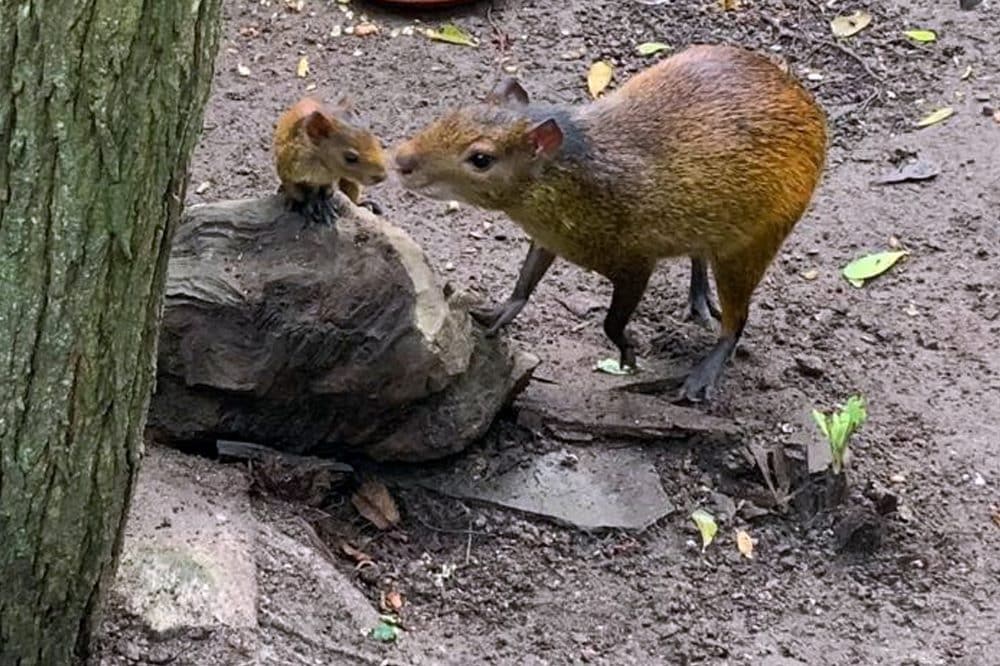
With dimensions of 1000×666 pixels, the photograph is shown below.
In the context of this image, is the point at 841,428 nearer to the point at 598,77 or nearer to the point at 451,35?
the point at 598,77

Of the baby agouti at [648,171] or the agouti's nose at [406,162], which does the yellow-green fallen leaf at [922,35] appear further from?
the agouti's nose at [406,162]

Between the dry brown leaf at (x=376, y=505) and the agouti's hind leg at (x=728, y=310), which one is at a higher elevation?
the agouti's hind leg at (x=728, y=310)

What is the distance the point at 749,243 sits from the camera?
512 cm

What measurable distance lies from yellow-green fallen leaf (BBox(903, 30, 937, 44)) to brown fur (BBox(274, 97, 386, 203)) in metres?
3.33

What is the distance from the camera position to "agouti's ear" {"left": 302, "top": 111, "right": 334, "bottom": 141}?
185 inches

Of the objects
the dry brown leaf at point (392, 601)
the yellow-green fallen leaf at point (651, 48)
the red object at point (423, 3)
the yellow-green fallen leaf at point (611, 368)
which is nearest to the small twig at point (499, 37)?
the red object at point (423, 3)

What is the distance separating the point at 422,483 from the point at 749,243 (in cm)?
138

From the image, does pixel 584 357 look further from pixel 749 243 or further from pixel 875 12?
pixel 875 12

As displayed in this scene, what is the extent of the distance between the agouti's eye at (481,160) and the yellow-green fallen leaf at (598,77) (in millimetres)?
2069

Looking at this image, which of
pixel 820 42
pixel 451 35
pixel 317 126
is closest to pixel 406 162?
pixel 317 126

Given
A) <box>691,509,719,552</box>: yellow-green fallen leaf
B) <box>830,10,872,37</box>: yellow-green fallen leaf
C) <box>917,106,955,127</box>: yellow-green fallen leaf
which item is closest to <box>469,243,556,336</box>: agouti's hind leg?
<box>691,509,719,552</box>: yellow-green fallen leaf

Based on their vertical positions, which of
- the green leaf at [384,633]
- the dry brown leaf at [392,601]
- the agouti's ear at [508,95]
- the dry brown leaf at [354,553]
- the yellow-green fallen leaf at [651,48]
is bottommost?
the dry brown leaf at [392,601]

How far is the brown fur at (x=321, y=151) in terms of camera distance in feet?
15.0

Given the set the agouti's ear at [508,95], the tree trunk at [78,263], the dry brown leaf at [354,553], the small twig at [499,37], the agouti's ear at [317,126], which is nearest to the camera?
the tree trunk at [78,263]
